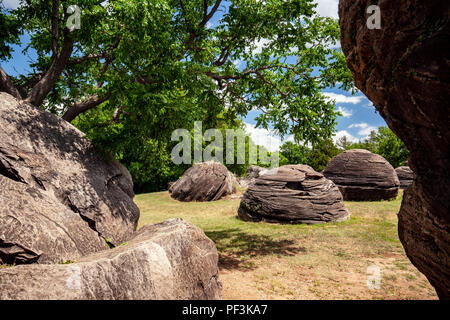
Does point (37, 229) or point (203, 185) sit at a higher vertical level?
point (37, 229)

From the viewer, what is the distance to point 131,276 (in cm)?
330

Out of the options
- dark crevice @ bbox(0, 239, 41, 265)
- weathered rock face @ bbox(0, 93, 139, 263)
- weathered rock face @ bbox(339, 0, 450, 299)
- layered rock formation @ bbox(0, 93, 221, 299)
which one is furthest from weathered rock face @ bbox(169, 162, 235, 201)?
weathered rock face @ bbox(339, 0, 450, 299)

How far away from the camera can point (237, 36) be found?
30.2ft

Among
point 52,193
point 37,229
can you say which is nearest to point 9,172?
point 52,193

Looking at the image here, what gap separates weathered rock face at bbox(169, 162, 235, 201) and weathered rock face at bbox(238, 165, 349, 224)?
753 centimetres

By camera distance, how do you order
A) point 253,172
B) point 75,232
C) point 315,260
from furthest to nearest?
point 253,172 → point 315,260 → point 75,232

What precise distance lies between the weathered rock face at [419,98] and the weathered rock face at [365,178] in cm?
1402

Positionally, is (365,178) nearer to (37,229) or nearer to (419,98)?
(419,98)

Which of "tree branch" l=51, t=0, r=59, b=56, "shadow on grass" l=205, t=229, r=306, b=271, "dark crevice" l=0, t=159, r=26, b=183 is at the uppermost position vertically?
"tree branch" l=51, t=0, r=59, b=56

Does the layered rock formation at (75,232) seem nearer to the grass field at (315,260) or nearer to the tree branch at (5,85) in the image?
the tree branch at (5,85)

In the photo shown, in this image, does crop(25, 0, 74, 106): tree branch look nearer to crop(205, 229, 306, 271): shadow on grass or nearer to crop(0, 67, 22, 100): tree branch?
crop(0, 67, 22, 100): tree branch

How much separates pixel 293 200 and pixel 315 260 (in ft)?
15.7

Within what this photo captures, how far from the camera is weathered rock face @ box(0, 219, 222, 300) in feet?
9.45
